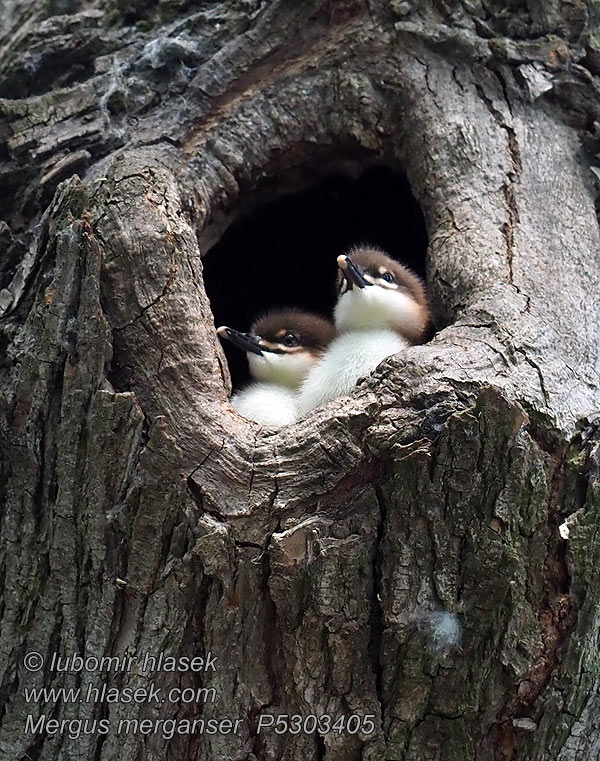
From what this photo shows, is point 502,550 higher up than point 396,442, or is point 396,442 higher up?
point 396,442

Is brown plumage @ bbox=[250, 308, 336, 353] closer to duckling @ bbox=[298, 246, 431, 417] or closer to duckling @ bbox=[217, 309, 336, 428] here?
duckling @ bbox=[217, 309, 336, 428]

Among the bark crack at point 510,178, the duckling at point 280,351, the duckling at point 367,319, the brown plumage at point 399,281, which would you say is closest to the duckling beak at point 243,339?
the duckling at point 280,351

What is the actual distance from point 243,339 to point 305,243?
0.86 metres

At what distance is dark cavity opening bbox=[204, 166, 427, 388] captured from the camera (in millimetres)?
3709

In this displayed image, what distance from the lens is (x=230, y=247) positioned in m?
3.78

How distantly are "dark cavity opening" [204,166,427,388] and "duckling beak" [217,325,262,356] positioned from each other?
43 cm

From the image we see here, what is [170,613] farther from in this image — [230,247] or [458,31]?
[458,31]

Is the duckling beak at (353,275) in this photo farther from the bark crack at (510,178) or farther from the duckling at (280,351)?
the bark crack at (510,178)

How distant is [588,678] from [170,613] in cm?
100

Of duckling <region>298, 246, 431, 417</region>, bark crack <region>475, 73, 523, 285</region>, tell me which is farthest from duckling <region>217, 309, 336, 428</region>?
bark crack <region>475, 73, 523, 285</region>

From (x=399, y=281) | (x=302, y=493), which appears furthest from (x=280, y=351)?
(x=302, y=493)

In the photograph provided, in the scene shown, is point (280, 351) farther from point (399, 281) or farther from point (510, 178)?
point (510, 178)

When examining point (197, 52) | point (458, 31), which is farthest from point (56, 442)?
point (458, 31)

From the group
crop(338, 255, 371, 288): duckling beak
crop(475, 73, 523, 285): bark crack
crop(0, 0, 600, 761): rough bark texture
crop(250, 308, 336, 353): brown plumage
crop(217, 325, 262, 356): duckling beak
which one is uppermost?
crop(475, 73, 523, 285): bark crack
